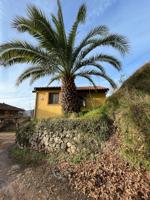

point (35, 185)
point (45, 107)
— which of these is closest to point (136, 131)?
point (35, 185)

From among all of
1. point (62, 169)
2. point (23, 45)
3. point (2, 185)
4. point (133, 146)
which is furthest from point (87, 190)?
point (23, 45)

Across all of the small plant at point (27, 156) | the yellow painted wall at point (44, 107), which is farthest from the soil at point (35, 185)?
the yellow painted wall at point (44, 107)

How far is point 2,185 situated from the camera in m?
6.27

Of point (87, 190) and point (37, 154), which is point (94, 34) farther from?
point (87, 190)

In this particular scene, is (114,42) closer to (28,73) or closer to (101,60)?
(101,60)

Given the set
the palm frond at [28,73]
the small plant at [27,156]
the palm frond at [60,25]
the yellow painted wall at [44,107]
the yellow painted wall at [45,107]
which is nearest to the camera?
the small plant at [27,156]

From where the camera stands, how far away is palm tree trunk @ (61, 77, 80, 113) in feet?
33.2

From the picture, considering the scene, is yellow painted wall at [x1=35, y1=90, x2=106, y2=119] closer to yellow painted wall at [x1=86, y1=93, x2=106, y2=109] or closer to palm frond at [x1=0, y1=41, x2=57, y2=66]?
yellow painted wall at [x1=86, y1=93, x2=106, y2=109]

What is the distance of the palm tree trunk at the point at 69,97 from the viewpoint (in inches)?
399

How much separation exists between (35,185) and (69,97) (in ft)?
16.5

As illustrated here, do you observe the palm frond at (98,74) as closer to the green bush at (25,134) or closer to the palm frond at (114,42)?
the palm frond at (114,42)

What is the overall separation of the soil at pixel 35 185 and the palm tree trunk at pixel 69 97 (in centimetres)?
364

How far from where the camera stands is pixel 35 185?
6.08 m

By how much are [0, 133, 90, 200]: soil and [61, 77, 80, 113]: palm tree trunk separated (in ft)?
11.9
